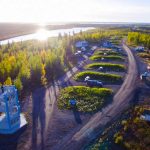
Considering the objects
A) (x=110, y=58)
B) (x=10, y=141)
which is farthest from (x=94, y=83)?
(x=110, y=58)

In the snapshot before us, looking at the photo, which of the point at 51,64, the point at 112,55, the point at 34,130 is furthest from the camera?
the point at 112,55

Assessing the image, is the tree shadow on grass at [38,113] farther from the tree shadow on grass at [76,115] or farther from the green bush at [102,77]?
the green bush at [102,77]

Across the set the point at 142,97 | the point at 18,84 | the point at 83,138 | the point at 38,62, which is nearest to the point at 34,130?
the point at 83,138

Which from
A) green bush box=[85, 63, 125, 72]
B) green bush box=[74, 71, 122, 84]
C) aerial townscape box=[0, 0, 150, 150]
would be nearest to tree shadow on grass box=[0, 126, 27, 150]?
aerial townscape box=[0, 0, 150, 150]

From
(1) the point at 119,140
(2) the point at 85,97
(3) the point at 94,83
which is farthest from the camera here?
(3) the point at 94,83

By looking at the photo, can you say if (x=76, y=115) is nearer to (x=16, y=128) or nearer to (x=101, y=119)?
(x=101, y=119)

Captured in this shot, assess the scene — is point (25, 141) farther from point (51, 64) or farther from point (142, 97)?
point (51, 64)

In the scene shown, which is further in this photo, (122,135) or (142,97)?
(142,97)
